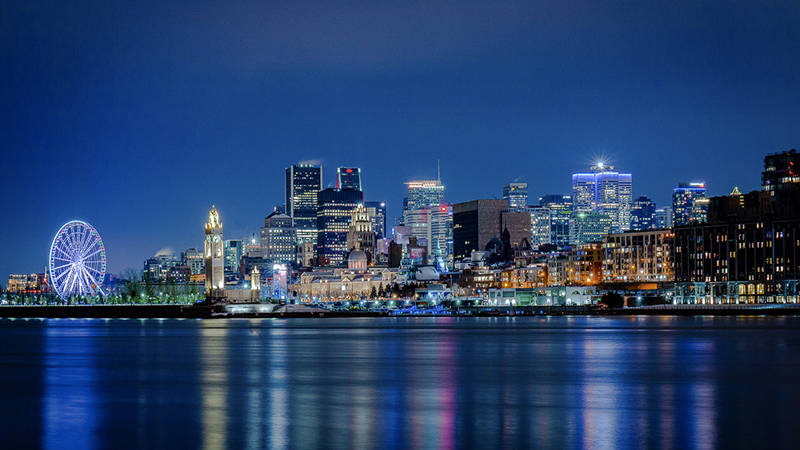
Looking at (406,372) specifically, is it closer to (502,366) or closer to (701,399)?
(502,366)

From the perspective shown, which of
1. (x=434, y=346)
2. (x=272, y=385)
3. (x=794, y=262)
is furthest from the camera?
(x=794, y=262)

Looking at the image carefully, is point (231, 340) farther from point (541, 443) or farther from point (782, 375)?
point (541, 443)

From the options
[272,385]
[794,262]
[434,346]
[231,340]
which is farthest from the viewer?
[794,262]

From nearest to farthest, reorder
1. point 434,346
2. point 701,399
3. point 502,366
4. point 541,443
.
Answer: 1. point 541,443
2. point 701,399
3. point 502,366
4. point 434,346

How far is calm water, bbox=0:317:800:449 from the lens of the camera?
30250 millimetres

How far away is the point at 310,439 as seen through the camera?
29.6m

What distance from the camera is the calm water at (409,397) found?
30250 mm

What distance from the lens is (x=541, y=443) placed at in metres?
28.6

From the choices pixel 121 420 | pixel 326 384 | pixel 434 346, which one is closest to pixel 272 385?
pixel 326 384

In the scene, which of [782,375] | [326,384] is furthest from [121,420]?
[782,375]

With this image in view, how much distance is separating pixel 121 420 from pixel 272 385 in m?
13.3

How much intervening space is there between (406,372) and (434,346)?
27072mm

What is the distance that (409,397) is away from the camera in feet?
136

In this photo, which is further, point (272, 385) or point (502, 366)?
point (502, 366)
